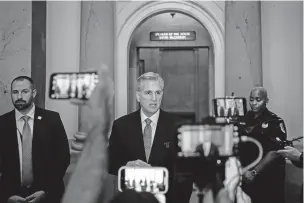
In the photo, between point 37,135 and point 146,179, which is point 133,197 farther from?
point 37,135

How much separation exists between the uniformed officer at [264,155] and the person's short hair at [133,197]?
541mm

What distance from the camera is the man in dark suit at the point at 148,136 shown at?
144 cm

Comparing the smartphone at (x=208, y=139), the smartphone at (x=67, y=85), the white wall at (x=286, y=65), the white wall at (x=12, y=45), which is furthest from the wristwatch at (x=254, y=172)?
the white wall at (x=12, y=45)

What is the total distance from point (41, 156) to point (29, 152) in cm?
5

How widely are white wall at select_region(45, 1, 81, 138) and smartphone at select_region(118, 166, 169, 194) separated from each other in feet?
2.42

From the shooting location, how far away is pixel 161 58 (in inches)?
89.7

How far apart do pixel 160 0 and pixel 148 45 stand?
269 mm

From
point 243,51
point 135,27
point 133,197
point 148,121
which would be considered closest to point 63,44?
point 135,27

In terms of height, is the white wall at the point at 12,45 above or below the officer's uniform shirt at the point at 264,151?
above

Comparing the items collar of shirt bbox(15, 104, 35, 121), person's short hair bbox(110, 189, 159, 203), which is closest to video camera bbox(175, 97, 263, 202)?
person's short hair bbox(110, 189, 159, 203)

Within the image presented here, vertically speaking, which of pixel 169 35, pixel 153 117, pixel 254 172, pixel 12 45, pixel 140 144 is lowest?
pixel 254 172

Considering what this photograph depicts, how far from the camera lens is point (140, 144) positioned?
146cm

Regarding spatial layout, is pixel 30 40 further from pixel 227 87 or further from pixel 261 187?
pixel 261 187

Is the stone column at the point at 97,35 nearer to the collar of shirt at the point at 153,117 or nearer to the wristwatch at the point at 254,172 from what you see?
the collar of shirt at the point at 153,117
